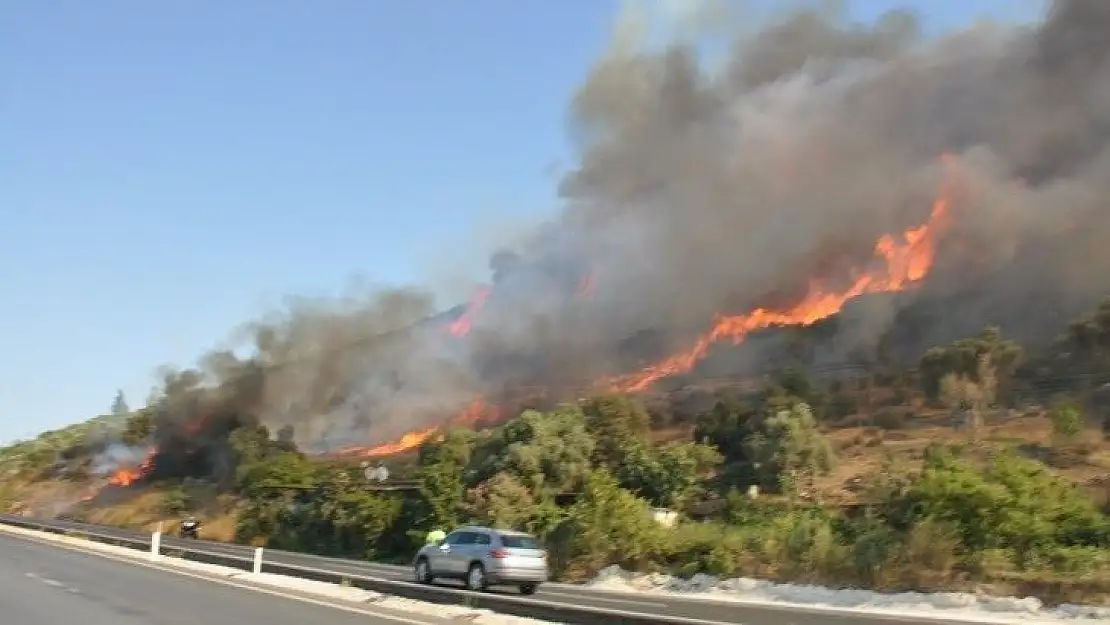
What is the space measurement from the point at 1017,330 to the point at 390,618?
249 ft

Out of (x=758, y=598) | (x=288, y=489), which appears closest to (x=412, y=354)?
(x=288, y=489)

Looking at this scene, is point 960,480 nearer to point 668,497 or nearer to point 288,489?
point 668,497

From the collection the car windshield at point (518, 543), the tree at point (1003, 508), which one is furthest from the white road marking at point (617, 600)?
the tree at point (1003, 508)

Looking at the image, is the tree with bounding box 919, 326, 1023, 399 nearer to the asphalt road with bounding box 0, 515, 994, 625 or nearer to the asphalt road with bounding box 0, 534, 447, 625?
the asphalt road with bounding box 0, 515, 994, 625

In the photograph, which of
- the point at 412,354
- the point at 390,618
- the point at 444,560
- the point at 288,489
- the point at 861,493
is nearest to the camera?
the point at 390,618

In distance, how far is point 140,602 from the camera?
64.0ft

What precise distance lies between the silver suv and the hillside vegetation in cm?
832

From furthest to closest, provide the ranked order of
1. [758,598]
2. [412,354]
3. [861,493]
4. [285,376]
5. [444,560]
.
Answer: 1. [412,354]
2. [285,376]
3. [861,493]
4. [758,598]
5. [444,560]

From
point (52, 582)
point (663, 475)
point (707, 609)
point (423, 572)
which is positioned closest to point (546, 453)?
point (663, 475)

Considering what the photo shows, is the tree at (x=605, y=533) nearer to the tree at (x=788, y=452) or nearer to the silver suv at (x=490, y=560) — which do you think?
Result: the silver suv at (x=490, y=560)

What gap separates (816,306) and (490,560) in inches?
3090

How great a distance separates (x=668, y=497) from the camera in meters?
45.0

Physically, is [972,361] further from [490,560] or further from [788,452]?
[490,560]

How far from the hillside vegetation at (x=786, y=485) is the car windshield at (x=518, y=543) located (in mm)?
8222
